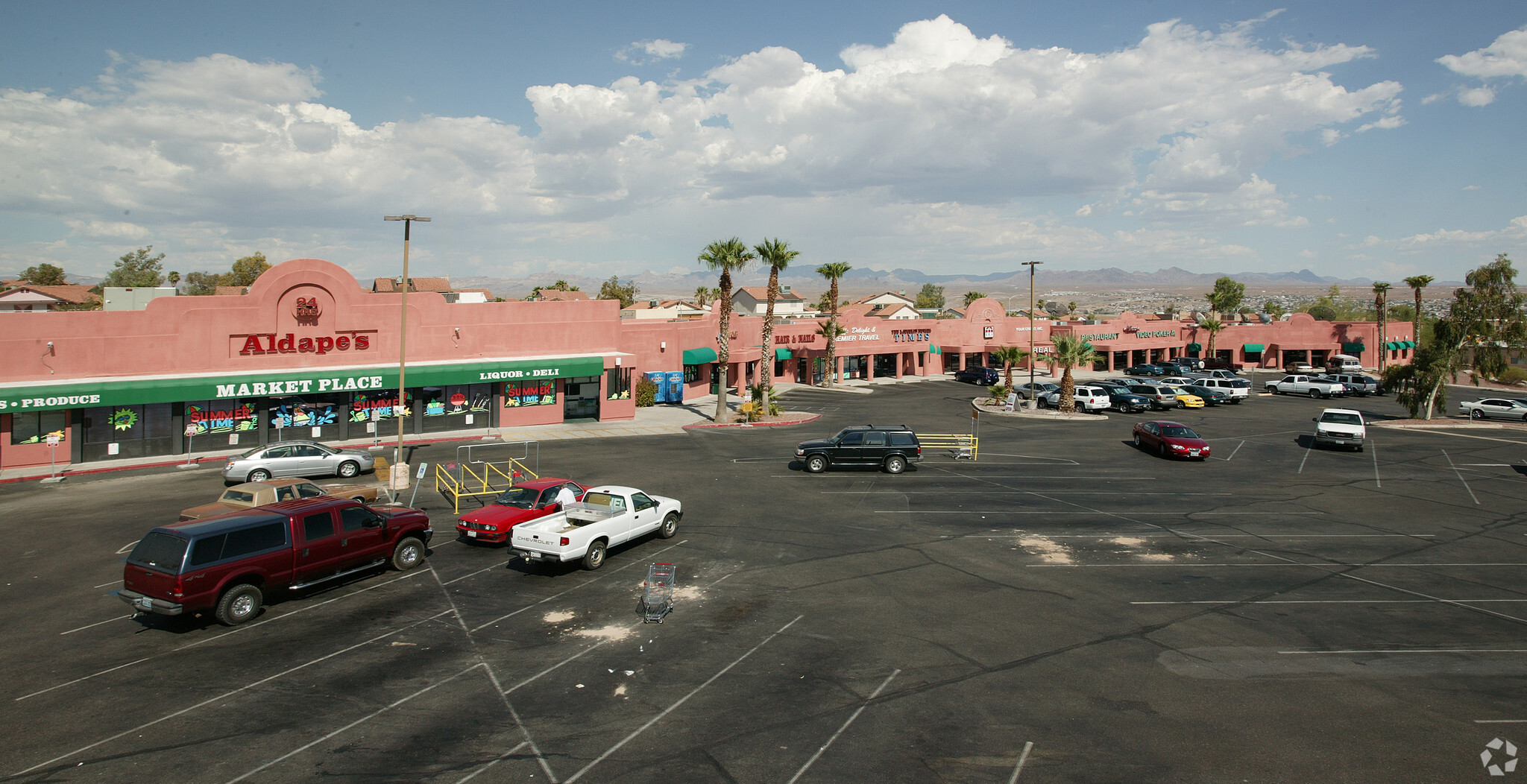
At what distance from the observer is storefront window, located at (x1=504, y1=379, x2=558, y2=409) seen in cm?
3812

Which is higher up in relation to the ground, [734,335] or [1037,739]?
[734,335]

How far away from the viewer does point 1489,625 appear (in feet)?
44.9

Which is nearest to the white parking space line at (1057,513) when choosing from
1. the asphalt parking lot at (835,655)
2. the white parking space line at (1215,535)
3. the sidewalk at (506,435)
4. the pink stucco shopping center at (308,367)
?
the asphalt parking lot at (835,655)

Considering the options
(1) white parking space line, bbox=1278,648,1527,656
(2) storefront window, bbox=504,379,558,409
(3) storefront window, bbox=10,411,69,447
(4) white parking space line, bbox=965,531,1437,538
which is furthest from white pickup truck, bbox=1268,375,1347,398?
(3) storefront window, bbox=10,411,69,447

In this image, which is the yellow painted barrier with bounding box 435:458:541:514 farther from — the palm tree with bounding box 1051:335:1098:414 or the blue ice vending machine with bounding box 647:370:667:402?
the palm tree with bounding box 1051:335:1098:414

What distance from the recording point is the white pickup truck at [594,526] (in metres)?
15.7

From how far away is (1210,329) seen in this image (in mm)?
78500

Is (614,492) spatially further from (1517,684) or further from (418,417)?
(418,417)

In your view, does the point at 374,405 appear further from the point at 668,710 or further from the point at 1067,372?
the point at 1067,372

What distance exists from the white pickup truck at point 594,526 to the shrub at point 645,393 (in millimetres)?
26765

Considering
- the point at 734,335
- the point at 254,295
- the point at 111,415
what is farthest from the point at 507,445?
the point at 734,335

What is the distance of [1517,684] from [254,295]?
39983 mm

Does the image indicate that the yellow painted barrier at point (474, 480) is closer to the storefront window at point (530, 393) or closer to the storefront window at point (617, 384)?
the storefront window at point (530, 393)

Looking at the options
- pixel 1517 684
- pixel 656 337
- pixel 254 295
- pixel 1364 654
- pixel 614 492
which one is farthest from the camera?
pixel 656 337
